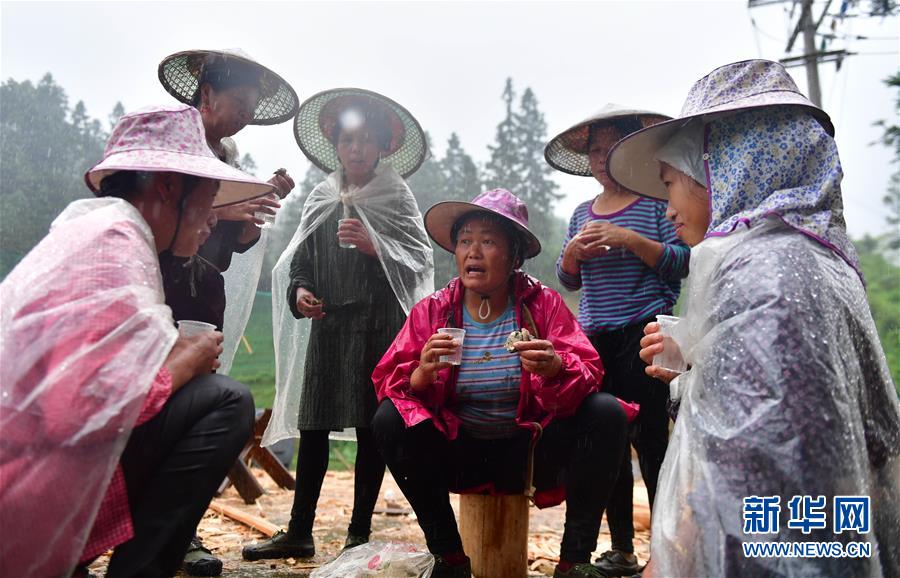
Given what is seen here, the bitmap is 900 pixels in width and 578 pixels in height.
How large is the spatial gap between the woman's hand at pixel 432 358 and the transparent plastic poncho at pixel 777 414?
1044 mm

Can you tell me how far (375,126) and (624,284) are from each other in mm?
1719

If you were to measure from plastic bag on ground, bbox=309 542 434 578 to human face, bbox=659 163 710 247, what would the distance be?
5.48ft

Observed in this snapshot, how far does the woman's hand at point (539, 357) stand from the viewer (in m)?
2.67

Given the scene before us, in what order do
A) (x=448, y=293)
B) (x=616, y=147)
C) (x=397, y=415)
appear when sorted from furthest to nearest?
(x=448, y=293), (x=397, y=415), (x=616, y=147)

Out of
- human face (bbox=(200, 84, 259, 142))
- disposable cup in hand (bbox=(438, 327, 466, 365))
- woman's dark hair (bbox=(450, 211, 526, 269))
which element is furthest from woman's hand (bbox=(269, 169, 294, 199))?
disposable cup in hand (bbox=(438, 327, 466, 365))

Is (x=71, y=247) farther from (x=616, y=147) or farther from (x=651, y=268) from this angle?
(x=651, y=268)

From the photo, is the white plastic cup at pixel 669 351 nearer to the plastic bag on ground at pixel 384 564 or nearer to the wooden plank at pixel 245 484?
the plastic bag on ground at pixel 384 564

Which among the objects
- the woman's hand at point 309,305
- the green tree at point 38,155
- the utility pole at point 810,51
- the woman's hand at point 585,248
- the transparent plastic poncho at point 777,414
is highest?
the utility pole at point 810,51

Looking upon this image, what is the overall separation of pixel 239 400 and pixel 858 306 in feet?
6.01

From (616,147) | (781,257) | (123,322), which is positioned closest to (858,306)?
(781,257)

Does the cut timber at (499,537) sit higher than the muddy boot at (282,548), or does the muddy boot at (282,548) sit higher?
the cut timber at (499,537)

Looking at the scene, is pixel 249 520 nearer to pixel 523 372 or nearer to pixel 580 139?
pixel 523 372

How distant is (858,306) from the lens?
5.93 feet

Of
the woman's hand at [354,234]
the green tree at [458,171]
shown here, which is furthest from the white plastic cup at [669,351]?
the green tree at [458,171]
